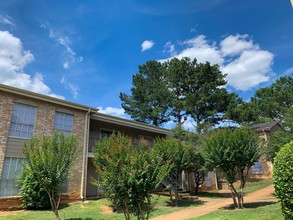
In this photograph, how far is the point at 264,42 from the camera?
13891 millimetres

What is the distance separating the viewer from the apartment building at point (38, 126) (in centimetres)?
1374

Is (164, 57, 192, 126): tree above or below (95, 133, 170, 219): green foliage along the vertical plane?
above

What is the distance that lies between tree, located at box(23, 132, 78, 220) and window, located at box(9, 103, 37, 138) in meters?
5.35

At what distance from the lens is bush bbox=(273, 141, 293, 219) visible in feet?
16.8

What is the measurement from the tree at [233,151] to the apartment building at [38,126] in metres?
6.55

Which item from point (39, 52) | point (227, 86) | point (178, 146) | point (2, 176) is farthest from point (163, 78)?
point (2, 176)

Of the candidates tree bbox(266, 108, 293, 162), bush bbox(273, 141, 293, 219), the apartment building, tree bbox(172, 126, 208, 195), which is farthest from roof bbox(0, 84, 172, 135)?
bush bbox(273, 141, 293, 219)

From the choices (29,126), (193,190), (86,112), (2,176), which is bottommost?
(193,190)

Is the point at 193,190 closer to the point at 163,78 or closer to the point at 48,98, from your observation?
the point at 48,98

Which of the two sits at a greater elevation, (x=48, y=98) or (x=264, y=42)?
(x=264, y=42)

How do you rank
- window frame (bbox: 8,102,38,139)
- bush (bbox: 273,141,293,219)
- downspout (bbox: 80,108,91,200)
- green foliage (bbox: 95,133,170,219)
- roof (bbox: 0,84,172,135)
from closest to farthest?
1. bush (bbox: 273,141,293,219)
2. green foliage (bbox: 95,133,170,219)
3. window frame (bbox: 8,102,38,139)
4. roof (bbox: 0,84,172,135)
5. downspout (bbox: 80,108,91,200)

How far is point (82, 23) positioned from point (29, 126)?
7.48 m

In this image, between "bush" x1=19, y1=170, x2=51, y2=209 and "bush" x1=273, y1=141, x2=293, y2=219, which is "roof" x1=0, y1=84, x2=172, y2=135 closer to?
"bush" x1=19, y1=170, x2=51, y2=209

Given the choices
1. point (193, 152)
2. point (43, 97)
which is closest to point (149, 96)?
point (193, 152)
